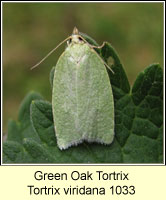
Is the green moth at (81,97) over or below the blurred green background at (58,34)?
below

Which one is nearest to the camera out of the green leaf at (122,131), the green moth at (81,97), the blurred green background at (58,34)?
the green leaf at (122,131)

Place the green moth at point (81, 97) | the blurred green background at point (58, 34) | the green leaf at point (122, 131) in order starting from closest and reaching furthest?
the green leaf at point (122, 131) → the green moth at point (81, 97) → the blurred green background at point (58, 34)

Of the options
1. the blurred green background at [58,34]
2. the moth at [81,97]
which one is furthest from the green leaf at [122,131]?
the blurred green background at [58,34]

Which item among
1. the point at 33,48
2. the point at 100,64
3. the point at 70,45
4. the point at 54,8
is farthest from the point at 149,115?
the point at 54,8

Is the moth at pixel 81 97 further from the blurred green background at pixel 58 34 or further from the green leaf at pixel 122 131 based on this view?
the blurred green background at pixel 58 34

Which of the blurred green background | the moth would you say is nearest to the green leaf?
the moth

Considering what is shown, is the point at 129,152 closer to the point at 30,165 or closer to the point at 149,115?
the point at 149,115

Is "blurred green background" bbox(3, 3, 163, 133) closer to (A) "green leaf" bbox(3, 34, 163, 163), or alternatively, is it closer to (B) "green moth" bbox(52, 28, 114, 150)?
(B) "green moth" bbox(52, 28, 114, 150)
